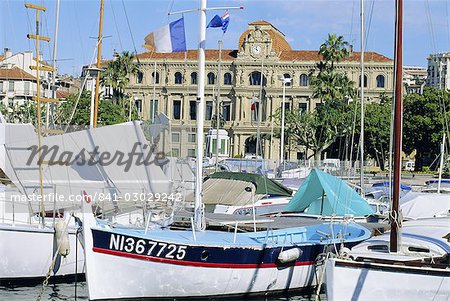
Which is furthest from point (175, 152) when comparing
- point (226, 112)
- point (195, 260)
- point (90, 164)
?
point (226, 112)

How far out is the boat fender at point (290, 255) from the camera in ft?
60.2

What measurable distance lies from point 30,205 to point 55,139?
1.95m

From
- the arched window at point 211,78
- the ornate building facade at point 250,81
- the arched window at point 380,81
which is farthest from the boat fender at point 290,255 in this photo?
the arched window at point 211,78

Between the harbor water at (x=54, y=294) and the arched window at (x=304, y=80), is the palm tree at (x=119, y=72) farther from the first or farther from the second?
the harbor water at (x=54, y=294)

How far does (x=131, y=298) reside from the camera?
1731 centimetres

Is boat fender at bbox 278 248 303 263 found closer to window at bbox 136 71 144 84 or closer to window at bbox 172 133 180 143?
window at bbox 172 133 180 143

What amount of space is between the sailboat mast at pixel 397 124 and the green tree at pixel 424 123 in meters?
59.7

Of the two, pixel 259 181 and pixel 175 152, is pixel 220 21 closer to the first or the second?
pixel 175 152

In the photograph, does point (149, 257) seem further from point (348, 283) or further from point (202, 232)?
point (348, 283)

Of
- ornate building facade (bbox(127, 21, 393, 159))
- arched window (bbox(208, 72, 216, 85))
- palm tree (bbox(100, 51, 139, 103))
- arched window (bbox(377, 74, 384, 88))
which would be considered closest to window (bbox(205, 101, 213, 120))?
ornate building facade (bbox(127, 21, 393, 159))

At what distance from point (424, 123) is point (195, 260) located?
62776 millimetres

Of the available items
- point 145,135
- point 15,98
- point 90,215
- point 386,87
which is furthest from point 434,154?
point 90,215

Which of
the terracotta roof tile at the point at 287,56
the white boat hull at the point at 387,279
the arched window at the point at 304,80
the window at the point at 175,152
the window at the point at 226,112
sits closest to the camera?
the white boat hull at the point at 387,279

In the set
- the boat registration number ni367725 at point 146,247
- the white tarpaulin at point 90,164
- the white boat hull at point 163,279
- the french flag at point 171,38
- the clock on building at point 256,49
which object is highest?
the clock on building at point 256,49
